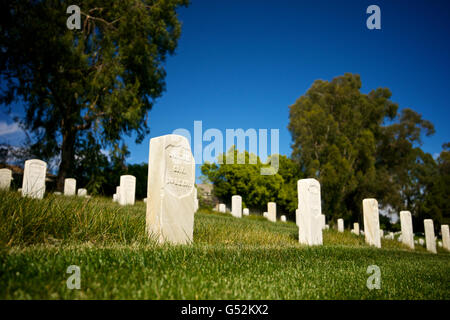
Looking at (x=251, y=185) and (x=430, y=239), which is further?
(x=251, y=185)

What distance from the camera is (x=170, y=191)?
17.9 ft

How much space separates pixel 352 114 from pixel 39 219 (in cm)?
2663

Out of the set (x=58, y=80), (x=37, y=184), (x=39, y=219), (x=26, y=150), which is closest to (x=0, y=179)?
(x=37, y=184)

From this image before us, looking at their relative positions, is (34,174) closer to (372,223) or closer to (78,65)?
(78,65)

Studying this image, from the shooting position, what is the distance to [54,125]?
16.0 metres

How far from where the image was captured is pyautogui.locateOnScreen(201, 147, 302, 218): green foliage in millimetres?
29203

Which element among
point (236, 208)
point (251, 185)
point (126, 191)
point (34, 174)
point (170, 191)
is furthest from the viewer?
point (251, 185)

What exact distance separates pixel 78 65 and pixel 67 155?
519cm

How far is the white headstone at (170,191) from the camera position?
5262 mm

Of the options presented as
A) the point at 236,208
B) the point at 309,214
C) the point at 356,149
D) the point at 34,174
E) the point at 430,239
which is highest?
the point at 356,149

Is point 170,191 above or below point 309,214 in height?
above

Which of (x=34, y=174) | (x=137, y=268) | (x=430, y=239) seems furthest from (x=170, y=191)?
(x=430, y=239)

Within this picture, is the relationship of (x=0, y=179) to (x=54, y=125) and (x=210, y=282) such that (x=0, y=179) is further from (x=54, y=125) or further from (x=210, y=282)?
(x=210, y=282)

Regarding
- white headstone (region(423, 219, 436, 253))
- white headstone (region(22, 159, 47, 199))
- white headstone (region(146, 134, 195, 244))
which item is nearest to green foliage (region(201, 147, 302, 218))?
white headstone (region(423, 219, 436, 253))
